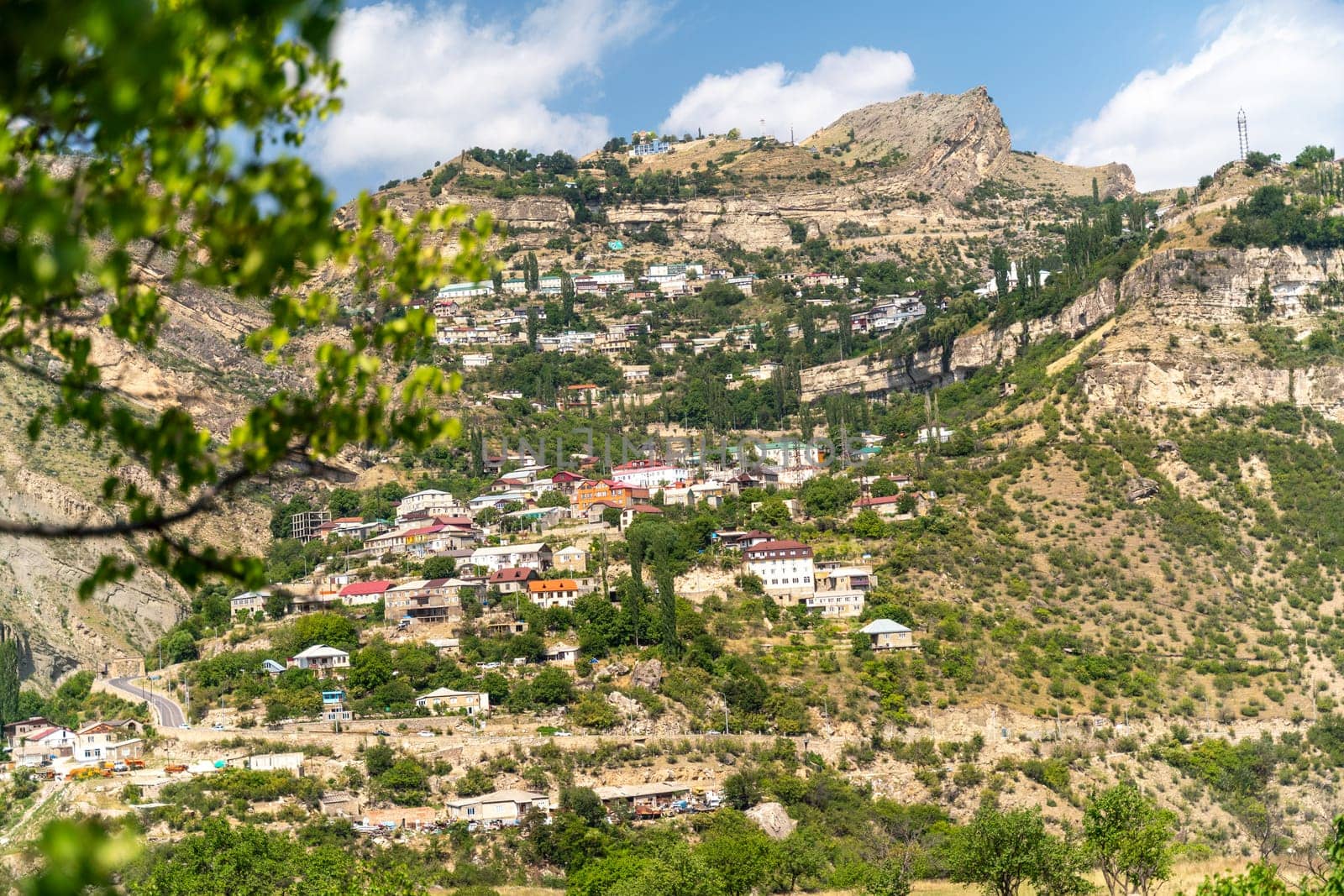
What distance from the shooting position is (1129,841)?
97.2ft

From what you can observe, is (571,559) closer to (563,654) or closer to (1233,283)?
(563,654)

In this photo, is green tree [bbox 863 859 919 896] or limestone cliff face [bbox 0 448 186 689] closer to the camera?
green tree [bbox 863 859 919 896]

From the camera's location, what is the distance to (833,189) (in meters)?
137

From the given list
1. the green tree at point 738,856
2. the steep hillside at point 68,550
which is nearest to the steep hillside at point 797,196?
the steep hillside at point 68,550

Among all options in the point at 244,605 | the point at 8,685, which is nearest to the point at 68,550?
the point at 244,605

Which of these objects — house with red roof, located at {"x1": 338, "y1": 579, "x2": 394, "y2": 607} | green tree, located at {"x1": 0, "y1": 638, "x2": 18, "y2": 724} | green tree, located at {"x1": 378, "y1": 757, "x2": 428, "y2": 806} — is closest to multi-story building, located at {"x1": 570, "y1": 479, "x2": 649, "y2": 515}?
house with red roof, located at {"x1": 338, "y1": 579, "x2": 394, "y2": 607}

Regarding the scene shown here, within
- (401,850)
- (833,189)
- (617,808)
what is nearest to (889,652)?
(617,808)

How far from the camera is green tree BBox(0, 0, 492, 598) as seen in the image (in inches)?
150

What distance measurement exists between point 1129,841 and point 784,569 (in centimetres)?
2906

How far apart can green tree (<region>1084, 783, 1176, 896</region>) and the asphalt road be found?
34.0 m

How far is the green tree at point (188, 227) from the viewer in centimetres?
381

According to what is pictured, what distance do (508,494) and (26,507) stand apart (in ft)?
78.1

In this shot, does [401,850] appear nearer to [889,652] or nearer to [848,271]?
[889,652]

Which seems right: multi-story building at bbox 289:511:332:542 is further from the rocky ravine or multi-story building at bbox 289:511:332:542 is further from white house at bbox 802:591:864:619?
the rocky ravine
